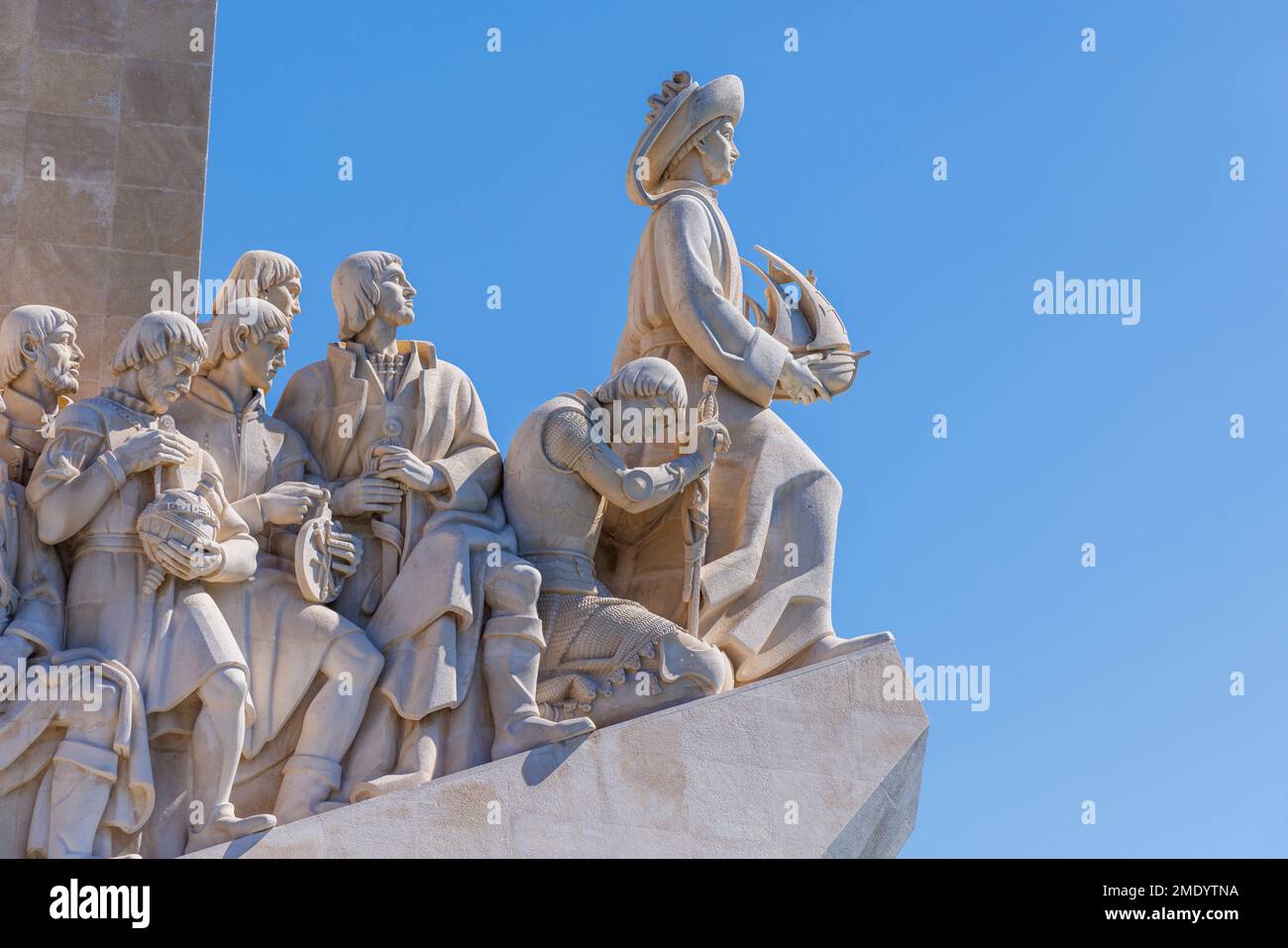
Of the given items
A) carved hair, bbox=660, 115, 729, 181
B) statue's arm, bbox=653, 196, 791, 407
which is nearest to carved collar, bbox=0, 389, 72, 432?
statue's arm, bbox=653, 196, 791, 407

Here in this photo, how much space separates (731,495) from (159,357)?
2.56 m

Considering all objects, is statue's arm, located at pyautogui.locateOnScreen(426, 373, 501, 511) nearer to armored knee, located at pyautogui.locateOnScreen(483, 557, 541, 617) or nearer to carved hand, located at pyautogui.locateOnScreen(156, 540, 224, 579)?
armored knee, located at pyautogui.locateOnScreen(483, 557, 541, 617)

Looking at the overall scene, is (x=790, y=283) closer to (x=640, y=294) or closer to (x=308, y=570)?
(x=640, y=294)

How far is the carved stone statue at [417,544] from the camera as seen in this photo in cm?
1052

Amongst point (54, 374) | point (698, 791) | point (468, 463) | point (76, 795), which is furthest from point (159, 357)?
point (698, 791)

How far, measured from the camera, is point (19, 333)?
10.8 metres

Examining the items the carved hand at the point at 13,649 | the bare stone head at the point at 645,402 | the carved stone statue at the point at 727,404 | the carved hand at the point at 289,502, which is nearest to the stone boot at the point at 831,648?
the carved stone statue at the point at 727,404

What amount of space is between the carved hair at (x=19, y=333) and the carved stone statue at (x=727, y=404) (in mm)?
2517

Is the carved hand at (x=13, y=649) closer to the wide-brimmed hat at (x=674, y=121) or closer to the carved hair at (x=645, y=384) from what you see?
the carved hair at (x=645, y=384)

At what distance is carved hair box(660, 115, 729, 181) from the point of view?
477 inches

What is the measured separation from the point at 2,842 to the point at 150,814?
0.56 metres

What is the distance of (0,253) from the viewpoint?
38.5ft

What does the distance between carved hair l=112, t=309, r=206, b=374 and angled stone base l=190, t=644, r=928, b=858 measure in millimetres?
1989
